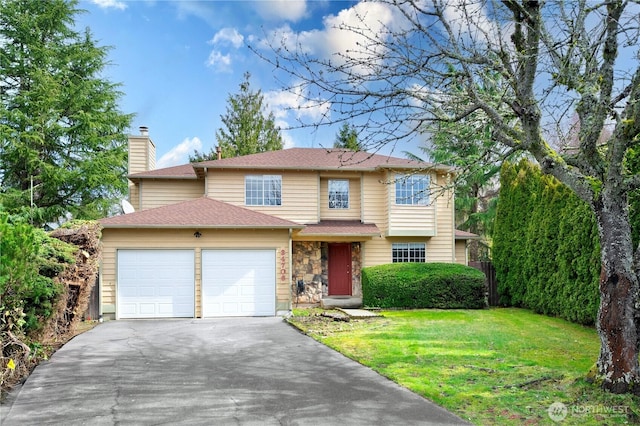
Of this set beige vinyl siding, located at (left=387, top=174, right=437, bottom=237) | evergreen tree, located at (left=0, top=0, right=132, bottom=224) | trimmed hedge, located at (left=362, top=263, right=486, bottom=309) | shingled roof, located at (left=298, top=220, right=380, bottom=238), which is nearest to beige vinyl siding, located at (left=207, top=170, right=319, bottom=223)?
shingled roof, located at (left=298, top=220, right=380, bottom=238)

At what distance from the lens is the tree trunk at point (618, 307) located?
215 inches

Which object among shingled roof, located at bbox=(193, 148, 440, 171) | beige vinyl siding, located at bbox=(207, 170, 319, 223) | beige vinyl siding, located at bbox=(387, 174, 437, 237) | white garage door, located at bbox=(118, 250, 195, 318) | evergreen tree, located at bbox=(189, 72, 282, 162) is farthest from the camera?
evergreen tree, located at bbox=(189, 72, 282, 162)

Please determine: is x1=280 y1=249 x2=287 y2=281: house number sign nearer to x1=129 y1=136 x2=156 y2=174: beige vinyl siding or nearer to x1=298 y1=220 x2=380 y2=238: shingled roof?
x1=298 y1=220 x2=380 y2=238: shingled roof

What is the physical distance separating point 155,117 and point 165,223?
8791 millimetres

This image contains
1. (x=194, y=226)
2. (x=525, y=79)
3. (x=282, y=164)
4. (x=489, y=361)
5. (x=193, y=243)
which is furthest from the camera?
(x=282, y=164)

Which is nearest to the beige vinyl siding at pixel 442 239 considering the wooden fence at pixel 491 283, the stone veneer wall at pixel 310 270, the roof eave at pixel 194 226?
the wooden fence at pixel 491 283

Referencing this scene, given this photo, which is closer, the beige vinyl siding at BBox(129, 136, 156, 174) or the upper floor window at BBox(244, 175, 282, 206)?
the upper floor window at BBox(244, 175, 282, 206)

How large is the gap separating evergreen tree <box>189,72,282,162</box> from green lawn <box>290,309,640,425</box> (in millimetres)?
20936

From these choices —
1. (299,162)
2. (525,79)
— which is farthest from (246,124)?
(525,79)

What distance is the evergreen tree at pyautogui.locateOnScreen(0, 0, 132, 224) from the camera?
2205cm

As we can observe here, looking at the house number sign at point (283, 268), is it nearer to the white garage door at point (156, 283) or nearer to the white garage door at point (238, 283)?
the white garage door at point (238, 283)

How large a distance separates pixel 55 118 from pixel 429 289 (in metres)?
19.1

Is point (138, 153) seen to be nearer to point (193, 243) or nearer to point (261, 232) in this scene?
point (193, 243)

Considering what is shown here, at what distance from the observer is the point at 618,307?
555cm
